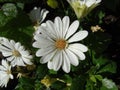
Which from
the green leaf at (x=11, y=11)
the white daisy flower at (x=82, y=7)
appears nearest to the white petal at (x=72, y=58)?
the white daisy flower at (x=82, y=7)

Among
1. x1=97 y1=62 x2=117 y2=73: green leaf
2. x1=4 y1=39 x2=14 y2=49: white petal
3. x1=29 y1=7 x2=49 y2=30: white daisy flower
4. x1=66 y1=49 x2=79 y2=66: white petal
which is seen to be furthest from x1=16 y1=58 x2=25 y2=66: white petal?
x1=97 y1=62 x2=117 y2=73: green leaf

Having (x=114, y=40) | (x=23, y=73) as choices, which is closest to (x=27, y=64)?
(x=23, y=73)

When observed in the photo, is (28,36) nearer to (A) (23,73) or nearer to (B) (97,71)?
(A) (23,73)

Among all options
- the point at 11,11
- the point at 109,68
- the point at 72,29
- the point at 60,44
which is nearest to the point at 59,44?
the point at 60,44

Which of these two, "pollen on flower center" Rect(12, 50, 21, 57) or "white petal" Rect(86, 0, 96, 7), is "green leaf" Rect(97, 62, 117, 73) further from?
"pollen on flower center" Rect(12, 50, 21, 57)

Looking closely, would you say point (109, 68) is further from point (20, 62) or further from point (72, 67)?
point (20, 62)
